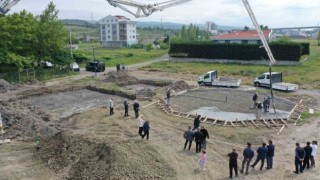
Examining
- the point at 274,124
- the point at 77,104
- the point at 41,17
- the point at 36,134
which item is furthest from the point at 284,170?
the point at 41,17

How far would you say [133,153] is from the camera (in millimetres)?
16594

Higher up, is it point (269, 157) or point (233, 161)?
point (233, 161)

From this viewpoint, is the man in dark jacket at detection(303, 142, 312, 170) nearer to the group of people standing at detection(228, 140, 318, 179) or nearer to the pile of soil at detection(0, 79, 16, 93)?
the group of people standing at detection(228, 140, 318, 179)

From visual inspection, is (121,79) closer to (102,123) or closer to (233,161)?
(102,123)

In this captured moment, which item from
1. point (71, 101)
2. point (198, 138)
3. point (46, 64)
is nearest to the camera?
point (198, 138)

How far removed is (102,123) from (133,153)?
26.0 feet

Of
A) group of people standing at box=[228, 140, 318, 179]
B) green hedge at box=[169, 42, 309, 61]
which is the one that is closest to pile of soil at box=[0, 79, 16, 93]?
group of people standing at box=[228, 140, 318, 179]

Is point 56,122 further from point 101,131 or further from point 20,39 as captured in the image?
point 20,39

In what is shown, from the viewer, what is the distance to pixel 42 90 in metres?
34.5

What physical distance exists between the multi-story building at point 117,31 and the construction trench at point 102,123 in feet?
276

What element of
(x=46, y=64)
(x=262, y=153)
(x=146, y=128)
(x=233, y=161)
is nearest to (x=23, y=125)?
(x=146, y=128)

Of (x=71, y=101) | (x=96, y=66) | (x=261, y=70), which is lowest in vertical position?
(x=71, y=101)

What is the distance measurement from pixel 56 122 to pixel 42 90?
1097 centimetres

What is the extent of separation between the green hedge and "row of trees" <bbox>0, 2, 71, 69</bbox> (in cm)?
2240
